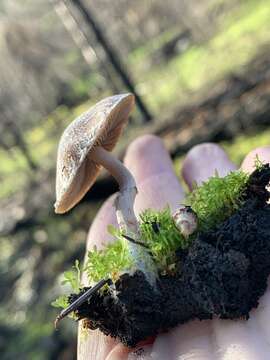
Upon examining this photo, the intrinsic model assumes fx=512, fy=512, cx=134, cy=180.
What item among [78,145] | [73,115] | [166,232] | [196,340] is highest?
[78,145]

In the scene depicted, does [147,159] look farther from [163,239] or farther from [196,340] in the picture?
[196,340]

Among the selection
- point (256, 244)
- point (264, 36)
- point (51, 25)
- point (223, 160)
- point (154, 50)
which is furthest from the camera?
point (154, 50)

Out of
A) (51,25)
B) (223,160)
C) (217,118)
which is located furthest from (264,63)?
(51,25)

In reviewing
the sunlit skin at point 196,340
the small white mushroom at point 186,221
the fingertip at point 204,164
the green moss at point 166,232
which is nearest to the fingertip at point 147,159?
the fingertip at point 204,164

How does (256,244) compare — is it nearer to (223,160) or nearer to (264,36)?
(223,160)

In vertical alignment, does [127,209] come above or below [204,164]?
above

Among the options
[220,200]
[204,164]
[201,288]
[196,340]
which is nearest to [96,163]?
[220,200]
